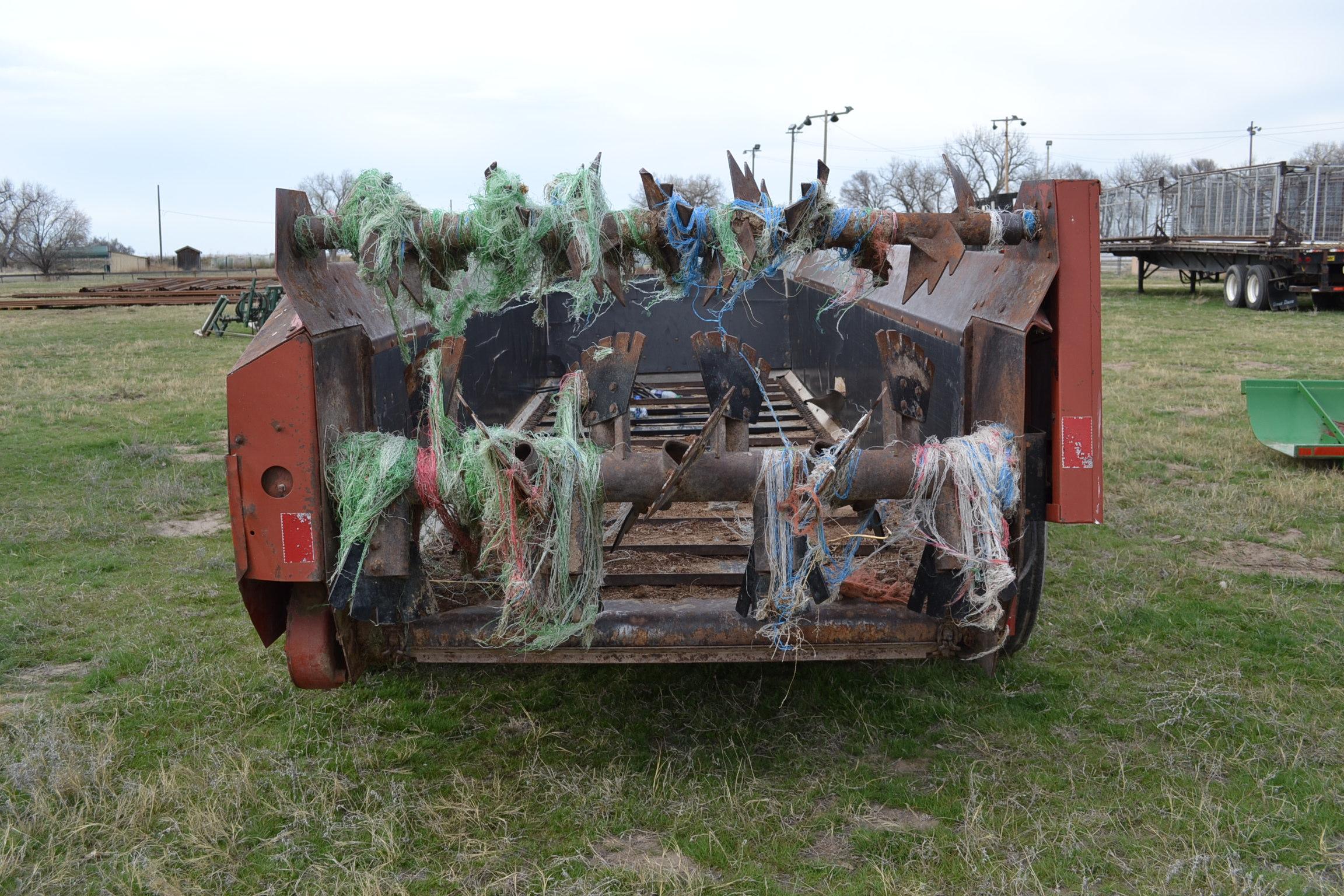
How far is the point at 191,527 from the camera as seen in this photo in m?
5.97

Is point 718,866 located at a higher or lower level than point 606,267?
lower

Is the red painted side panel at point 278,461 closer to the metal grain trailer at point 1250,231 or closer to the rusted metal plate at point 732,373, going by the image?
the rusted metal plate at point 732,373

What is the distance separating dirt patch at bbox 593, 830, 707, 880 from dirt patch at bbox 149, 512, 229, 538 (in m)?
4.01

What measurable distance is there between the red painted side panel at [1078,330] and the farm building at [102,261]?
230 feet

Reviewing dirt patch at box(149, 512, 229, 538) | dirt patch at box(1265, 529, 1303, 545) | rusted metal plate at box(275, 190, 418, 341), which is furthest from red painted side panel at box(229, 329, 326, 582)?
dirt patch at box(1265, 529, 1303, 545)

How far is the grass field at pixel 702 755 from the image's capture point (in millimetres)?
2529

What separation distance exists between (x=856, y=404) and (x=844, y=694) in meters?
1.50

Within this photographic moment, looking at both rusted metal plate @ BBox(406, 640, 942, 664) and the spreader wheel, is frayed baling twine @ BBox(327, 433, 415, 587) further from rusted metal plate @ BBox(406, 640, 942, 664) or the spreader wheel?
rusted metal plate @ BBox(406, 640, 942, 664)

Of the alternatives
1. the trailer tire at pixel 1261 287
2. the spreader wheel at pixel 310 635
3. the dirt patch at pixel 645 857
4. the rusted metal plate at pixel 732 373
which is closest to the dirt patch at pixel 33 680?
the spreader wheel at pixel 310 635

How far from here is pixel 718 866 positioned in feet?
8.34

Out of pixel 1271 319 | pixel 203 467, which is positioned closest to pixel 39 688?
pixel 203 467

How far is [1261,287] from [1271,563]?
57.4 feet

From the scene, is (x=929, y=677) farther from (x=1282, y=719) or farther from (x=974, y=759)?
(x=1282, y=719)

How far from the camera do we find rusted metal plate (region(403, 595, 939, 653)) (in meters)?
2.77
